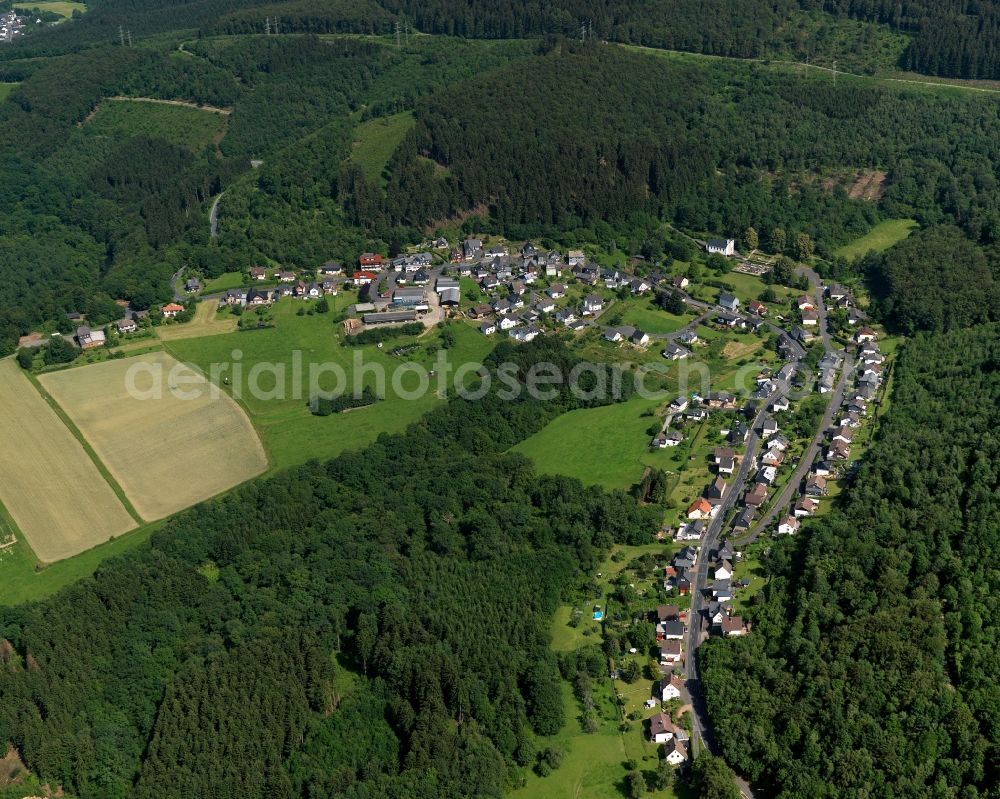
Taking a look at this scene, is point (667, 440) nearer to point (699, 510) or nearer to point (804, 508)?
point (699, 510)

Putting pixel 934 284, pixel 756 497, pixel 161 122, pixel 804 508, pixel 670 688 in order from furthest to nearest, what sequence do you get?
1. pixel 161 122
2. pixel 934 284
3. pixel 756 497
4. pixel 804 508
5. pixel 670 688

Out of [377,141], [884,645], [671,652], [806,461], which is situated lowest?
[671,652]

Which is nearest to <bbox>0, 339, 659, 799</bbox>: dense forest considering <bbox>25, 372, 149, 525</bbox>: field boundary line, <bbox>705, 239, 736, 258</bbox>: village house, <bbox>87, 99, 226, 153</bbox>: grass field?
<bbox>25, 372, 149, 525</bbox>: field boundary line

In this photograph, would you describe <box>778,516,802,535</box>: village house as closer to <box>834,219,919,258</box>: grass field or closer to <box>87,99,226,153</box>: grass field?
<box>834,219,919,258</box>: grass field

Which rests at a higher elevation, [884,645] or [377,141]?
[377,141]

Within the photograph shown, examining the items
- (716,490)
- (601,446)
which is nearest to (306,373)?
(601,446)

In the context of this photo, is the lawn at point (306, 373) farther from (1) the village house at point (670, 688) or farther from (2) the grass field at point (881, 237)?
(2) the grass field at point (881, 237)

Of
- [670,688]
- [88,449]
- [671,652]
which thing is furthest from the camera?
[88,449]
